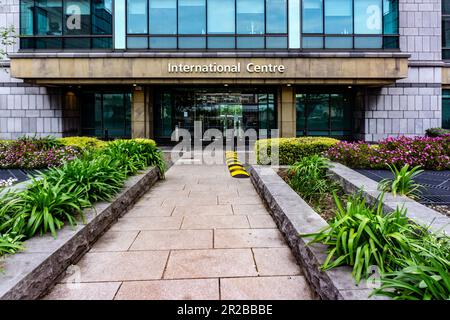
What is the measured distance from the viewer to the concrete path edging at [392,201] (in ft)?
15.8

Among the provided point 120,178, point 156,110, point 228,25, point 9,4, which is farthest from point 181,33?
point 120,178

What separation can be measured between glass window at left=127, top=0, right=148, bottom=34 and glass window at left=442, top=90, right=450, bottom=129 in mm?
17426

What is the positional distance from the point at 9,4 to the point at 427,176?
71.7ft

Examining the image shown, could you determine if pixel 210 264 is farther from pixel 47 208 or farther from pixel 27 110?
pixel 27 110

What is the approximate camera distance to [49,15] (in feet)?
67.3

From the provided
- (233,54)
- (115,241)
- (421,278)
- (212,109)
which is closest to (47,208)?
(115,241)

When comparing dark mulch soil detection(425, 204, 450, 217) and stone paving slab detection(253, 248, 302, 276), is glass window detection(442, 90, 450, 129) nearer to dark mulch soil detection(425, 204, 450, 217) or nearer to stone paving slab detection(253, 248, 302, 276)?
dark mulch soil detection(425, 204, 450, 217)

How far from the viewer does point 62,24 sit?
2048 cm

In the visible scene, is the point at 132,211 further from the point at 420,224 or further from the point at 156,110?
the point at 156,110

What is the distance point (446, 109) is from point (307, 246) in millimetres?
22556

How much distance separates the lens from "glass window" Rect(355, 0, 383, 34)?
20.1 metres

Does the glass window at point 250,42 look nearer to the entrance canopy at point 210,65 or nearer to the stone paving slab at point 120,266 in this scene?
the entrance canopy at point 210,65

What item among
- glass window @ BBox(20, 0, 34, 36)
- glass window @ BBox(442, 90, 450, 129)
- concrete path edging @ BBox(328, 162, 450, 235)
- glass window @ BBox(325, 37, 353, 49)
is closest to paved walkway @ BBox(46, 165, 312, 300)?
concrete path edging @ BBox(328, 162, 450, 235)

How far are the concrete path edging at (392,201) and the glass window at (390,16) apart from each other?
13.5m
